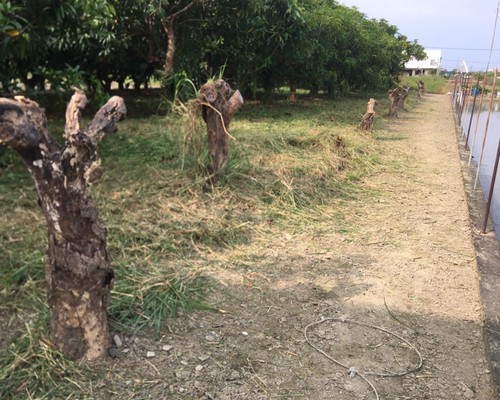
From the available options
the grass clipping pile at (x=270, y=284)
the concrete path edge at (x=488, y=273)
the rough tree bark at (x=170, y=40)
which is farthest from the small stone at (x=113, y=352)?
the rough tree bark at (x=170, y=40)

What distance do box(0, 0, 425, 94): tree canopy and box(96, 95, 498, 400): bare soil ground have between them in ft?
8.23

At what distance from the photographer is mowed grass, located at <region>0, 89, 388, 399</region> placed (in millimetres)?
2324

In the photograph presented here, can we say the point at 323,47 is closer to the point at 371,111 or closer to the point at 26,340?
the point at 371,111

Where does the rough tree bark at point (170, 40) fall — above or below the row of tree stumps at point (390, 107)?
above

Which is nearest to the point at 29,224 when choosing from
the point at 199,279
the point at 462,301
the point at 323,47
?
the point at 199,279

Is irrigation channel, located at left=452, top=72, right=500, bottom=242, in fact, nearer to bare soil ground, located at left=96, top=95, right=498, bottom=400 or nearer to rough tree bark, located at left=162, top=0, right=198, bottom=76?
bare soil ground, located at left=96, top=95, right=498, bottom=400

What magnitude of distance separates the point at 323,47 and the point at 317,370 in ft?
42.4

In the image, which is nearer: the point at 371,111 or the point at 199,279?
the point at 199,279

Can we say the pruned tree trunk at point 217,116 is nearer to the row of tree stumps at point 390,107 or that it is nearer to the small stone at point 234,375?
the small stone at point 234,375

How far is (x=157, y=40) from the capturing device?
31.5ft

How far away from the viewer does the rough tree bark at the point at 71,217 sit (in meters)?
1.91

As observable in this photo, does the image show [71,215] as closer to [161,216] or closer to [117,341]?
[117,341]

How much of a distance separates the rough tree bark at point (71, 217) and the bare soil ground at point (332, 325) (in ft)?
0.84

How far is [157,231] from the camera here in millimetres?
3633
